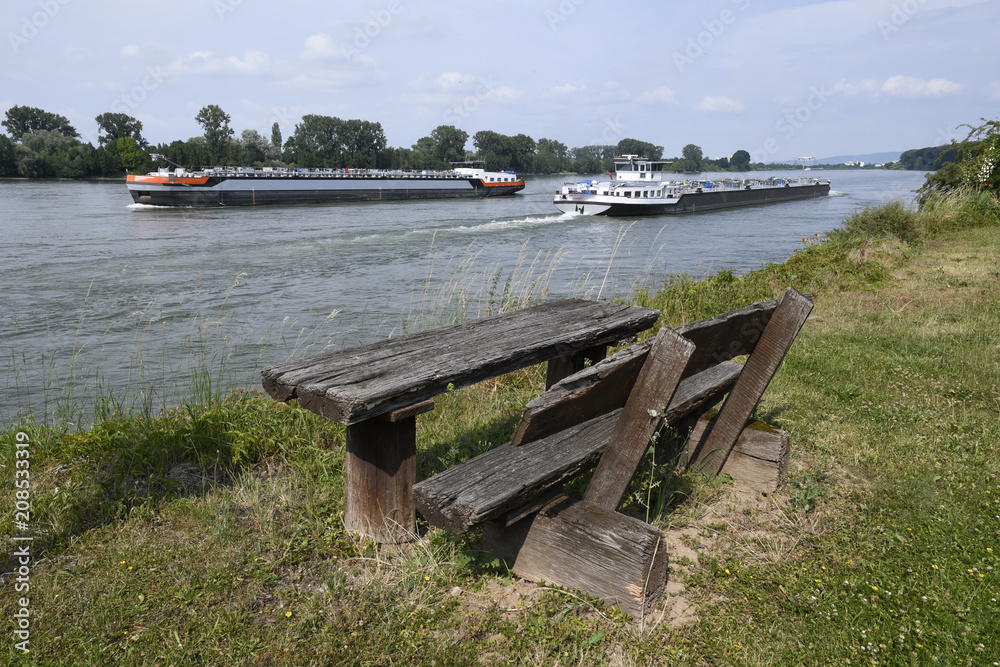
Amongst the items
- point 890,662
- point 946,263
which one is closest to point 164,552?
point 890,662

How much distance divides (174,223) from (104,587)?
33.0m

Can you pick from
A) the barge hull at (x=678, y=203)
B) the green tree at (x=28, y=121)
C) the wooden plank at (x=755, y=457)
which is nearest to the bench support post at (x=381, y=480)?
the wooden plank at (x=755, y=457)

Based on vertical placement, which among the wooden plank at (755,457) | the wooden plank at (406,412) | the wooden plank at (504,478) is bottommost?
the wooden plank at (755,457)

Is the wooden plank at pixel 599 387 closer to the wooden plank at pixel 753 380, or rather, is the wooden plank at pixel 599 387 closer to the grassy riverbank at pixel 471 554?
the wooden plank at pixel 753 380

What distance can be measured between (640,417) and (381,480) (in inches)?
46.9

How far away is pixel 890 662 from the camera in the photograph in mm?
2154

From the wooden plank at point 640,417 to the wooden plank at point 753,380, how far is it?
33.0 inches

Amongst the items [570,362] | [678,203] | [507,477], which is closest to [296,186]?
[678,203]

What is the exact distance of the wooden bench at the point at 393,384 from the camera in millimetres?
2541

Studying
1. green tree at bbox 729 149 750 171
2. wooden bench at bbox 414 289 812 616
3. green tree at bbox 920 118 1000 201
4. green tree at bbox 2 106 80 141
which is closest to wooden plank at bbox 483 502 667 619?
wooden bench at bbox 414 289 812 616

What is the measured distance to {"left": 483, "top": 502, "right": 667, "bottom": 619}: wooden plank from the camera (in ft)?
7.79

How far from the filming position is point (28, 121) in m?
96.2

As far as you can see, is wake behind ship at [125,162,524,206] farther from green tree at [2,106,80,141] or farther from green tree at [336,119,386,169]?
green tree at [2,106,80,141]

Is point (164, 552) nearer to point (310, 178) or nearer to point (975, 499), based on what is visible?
point (975, 499)
